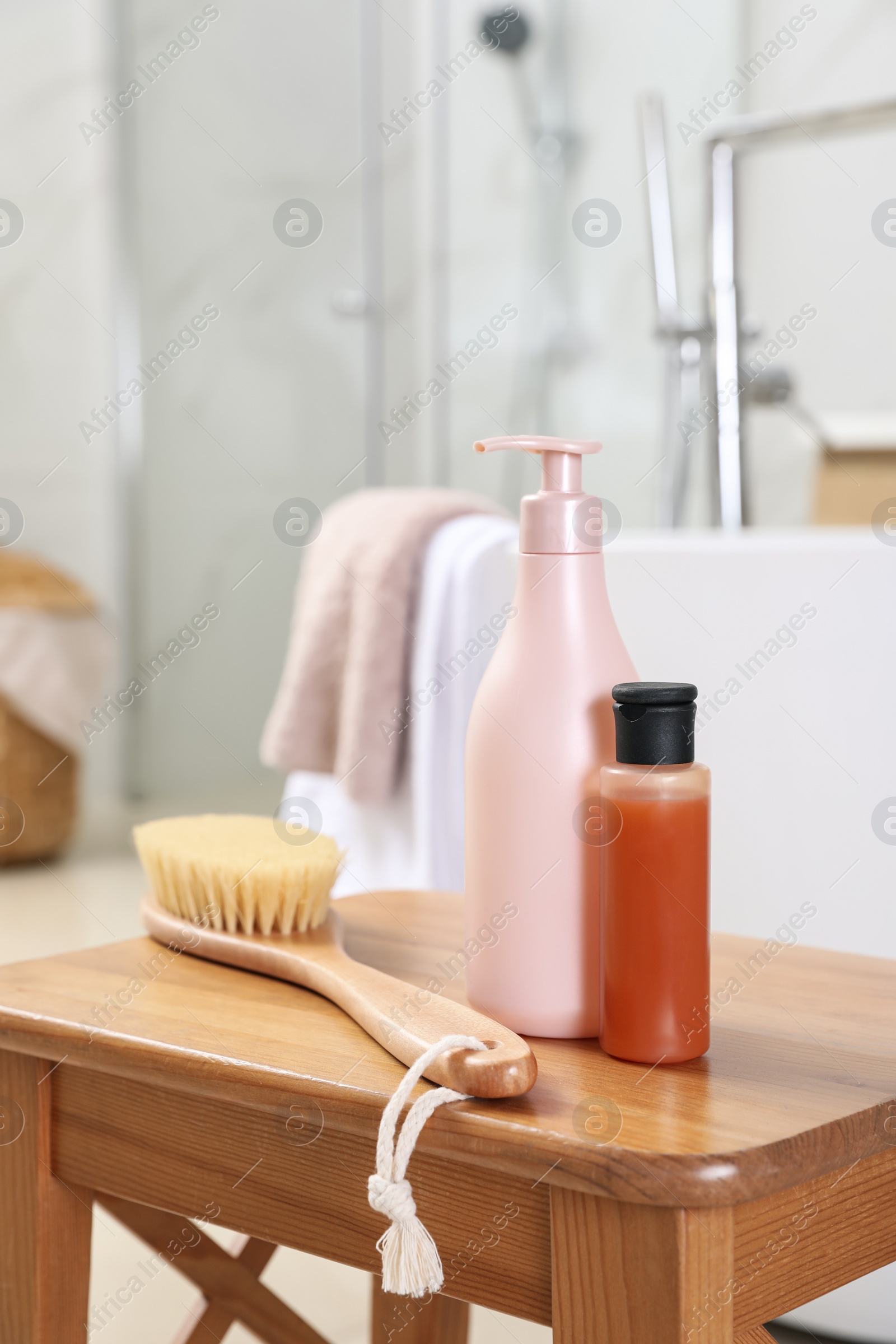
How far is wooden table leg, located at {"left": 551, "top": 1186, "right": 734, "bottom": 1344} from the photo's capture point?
0.37 meters

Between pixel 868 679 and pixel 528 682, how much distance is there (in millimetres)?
583

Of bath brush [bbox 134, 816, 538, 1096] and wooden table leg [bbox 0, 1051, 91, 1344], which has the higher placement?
bath brush [bbox 134, 816, 538, 1096]

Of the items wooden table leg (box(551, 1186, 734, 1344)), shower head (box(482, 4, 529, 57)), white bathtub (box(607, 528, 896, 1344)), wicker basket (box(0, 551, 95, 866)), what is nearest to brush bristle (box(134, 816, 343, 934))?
wooden table leg (box(551, 1186, 734, 1344))

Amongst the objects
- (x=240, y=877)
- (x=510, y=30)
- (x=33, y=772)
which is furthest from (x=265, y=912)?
(x=510, y=30)

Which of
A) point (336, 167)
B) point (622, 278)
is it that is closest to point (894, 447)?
point (622, 278)

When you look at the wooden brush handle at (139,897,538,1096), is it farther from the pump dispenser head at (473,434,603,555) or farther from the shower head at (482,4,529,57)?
the shower head at (482,4,529,57)

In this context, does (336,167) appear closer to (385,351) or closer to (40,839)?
(385,351)

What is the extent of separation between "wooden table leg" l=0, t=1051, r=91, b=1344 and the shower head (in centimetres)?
247

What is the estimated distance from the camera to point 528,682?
49 cm

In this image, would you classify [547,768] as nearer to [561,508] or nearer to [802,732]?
[561,508]

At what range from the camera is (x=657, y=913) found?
45 centimetres

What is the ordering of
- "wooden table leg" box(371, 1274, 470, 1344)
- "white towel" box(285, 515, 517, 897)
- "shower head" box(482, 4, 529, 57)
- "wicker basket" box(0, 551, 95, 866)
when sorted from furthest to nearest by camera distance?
"shower head" box(482, 4, 529, 57) < "wicker basket" box(0, 551, 95, 866) < "white towel" box(285, 515, 517, 897) < "wooden table leg" box(371, 1274, 470, 1344)

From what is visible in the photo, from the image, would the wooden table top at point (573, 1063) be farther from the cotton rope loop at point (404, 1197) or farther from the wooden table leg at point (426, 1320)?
the wooden table leg at point (426, 1320)

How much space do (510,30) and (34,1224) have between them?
2.53 metres
